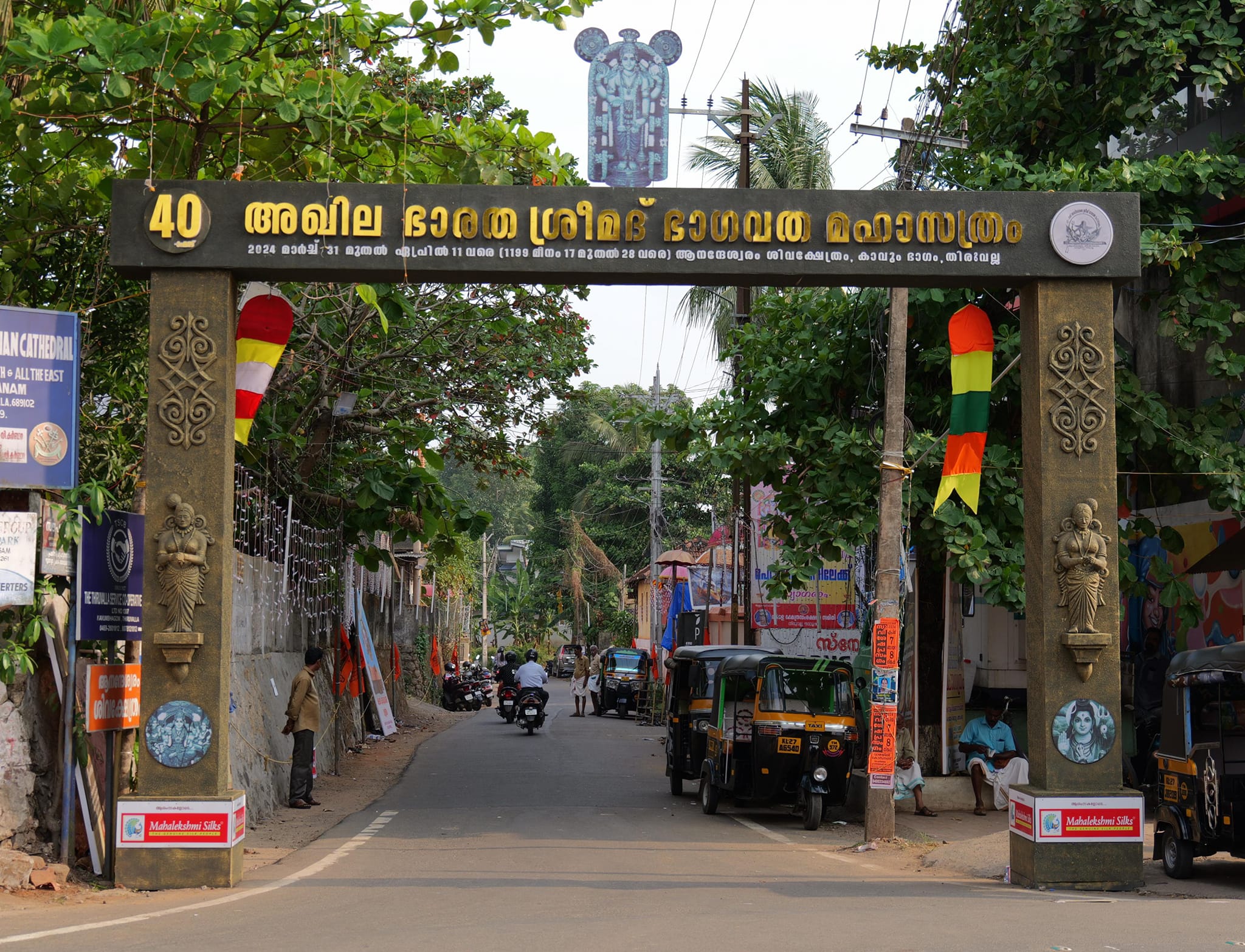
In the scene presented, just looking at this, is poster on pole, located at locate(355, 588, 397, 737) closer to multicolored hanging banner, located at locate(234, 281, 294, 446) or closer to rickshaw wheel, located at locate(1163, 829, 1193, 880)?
multicolored hanging banner, located at locate(234, 281, 294, 446)

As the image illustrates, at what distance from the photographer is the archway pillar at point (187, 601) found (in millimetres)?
9797

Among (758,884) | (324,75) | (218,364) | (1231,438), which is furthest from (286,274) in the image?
(1231,438)

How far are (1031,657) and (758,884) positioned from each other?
2.99 meters

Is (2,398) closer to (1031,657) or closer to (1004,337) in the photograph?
(1031,657)

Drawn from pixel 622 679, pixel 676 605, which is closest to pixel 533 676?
pixel 676 605

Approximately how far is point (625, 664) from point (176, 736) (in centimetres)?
3258

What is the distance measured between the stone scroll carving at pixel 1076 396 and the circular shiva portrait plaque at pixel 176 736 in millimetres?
7410

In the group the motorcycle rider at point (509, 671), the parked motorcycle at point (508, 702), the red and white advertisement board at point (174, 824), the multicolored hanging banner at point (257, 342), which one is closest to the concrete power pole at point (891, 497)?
the multicolored hanging banner at point (257, 342)

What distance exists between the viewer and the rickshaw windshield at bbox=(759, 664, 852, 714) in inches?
632

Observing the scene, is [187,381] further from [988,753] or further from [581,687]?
[581,687]

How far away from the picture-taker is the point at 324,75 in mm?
11469

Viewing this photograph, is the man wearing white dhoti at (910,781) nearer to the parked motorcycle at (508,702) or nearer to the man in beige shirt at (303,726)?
the man in beige shirt at (303,726)

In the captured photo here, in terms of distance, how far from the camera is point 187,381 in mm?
10273

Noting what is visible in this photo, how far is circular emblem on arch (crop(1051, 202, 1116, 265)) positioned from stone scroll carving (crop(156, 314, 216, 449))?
23.3ft
